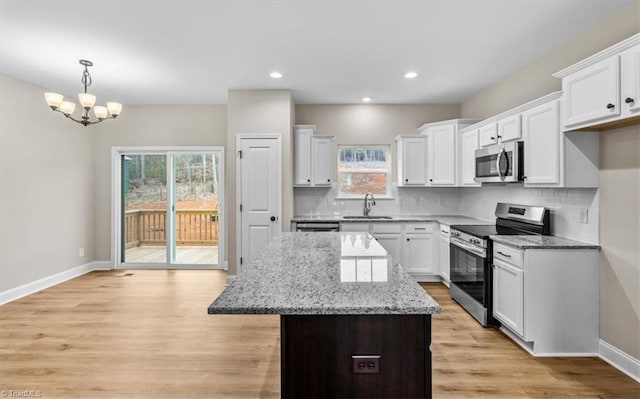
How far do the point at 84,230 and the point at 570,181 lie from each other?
21.7 ft

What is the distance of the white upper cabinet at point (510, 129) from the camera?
10.6 ft

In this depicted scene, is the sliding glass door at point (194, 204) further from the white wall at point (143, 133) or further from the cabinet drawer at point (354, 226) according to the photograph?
the cabinet drawer at point (354, 226)

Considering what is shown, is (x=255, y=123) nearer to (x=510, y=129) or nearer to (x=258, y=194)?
(x=258, y=194)

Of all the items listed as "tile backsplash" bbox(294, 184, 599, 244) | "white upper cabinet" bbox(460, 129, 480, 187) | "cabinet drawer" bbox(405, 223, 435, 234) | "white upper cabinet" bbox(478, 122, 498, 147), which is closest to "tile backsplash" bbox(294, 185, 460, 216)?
"tile backsplash" bbox(294, 184, 599, 244)

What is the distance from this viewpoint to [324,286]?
1.48m

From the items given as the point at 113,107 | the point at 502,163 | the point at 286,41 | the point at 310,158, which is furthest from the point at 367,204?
the point at 113,107

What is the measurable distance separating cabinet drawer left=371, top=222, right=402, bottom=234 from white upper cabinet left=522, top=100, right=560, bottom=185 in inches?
73.8

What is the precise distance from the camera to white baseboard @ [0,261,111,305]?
400 centimetres

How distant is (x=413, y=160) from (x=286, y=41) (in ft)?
9.10

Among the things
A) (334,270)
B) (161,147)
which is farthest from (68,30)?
(334,270)

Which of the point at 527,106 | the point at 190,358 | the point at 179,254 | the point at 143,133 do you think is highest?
the point at 143,133

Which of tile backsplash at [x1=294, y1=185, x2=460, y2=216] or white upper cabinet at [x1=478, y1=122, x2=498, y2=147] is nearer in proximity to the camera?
white upper cabinet at [x1=478, y1=122, x2=498, y2=147]

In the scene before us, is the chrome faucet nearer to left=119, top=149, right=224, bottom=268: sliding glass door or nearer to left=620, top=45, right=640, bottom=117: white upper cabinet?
left=119, top=149, right=224, bottom=268: sliding glass door

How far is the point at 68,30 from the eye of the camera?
289 cm
